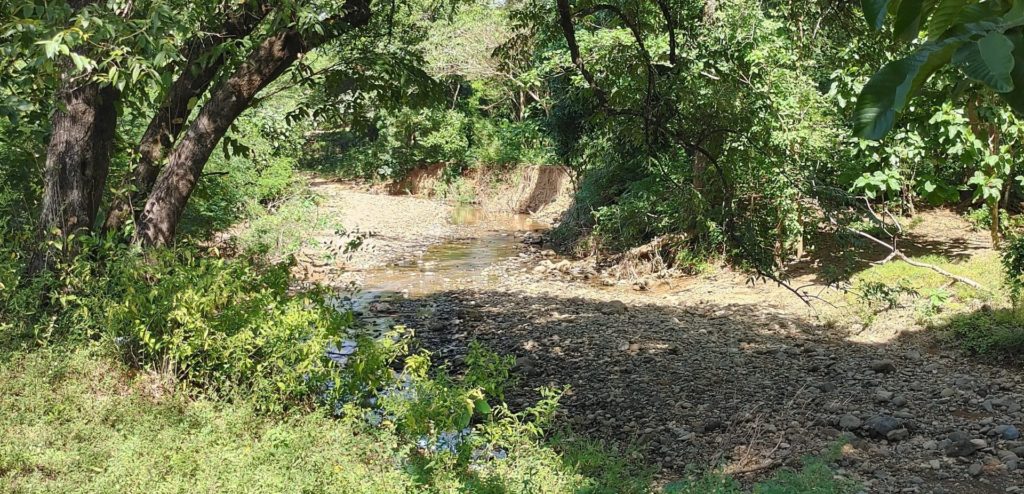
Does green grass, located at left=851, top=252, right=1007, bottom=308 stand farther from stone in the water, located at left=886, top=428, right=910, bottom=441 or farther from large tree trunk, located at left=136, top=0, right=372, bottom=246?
large tree trunk, located at left=136, top=0, right=372, bottom=246

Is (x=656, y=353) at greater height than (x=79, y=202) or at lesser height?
lesser

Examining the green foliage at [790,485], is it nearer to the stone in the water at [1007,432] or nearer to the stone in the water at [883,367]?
the stone in the water at [1007,432]

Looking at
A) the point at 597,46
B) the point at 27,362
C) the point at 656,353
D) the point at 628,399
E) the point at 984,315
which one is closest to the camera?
the point at 27,362

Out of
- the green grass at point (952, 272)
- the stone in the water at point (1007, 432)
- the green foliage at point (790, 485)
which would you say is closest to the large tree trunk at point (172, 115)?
the green foliage at point (790, 485)

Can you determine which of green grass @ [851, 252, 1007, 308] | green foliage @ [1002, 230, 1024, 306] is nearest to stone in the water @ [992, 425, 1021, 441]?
green foliage @ [1002, 230, 1024, 306]

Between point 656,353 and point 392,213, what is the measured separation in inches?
583

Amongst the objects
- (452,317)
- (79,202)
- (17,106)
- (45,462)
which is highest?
(17,106)

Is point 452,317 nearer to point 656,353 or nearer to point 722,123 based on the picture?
point 656,353

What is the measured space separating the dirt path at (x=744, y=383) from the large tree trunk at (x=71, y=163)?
3693 mm

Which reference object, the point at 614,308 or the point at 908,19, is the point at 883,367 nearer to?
the point at 614,308

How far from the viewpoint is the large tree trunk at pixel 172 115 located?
5.75 metres

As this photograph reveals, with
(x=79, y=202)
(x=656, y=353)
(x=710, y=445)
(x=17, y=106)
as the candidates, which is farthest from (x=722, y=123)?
(x=79, y=202)

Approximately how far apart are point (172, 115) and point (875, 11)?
573 cm

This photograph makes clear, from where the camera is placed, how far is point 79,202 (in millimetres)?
5480
